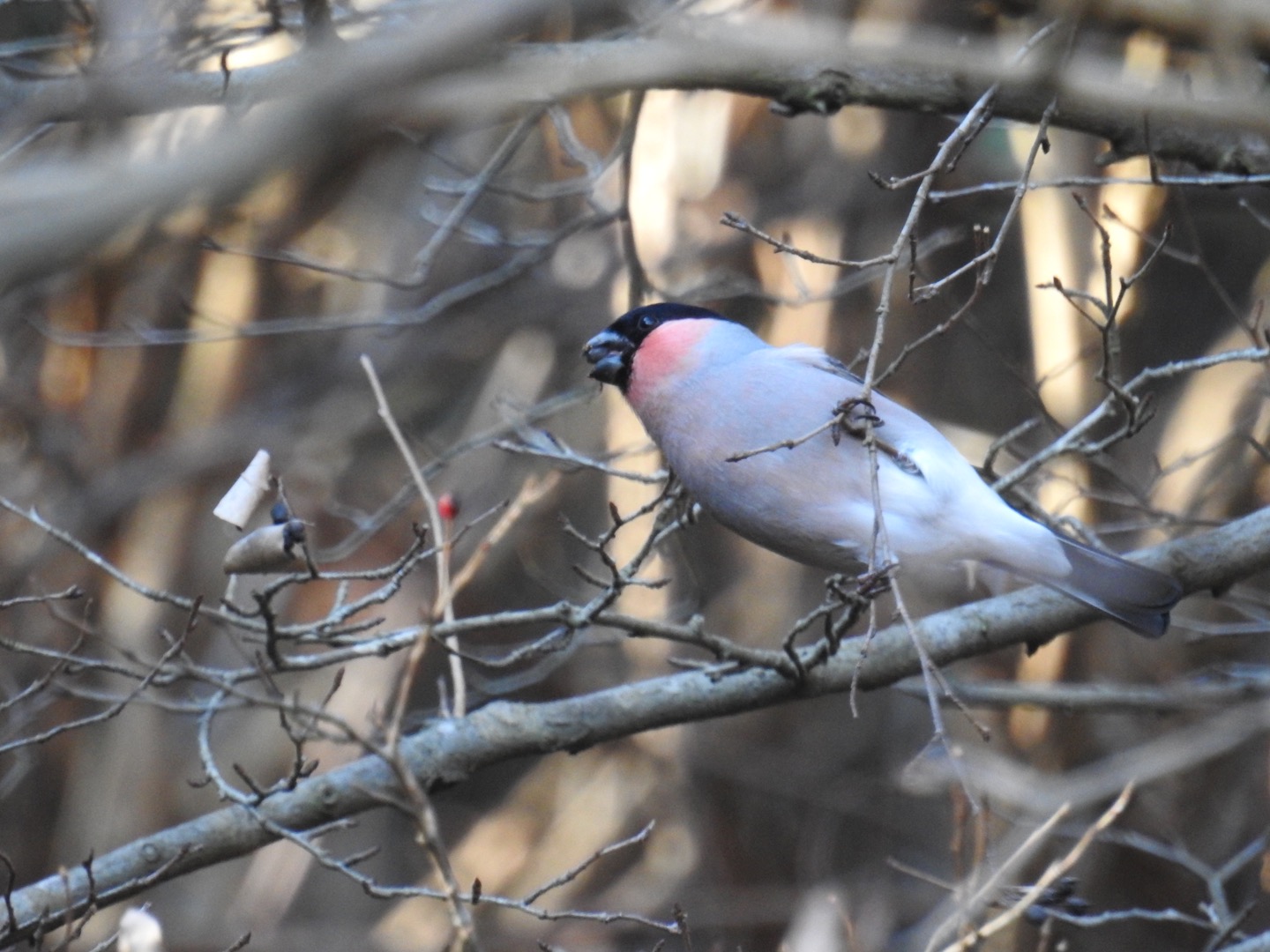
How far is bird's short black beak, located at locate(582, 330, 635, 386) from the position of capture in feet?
10.4

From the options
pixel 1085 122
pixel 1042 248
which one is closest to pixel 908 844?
pixel 1042 248

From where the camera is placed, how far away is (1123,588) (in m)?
2.71

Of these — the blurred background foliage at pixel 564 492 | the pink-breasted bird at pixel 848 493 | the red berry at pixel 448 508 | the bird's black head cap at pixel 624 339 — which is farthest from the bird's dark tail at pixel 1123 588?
the blurred background foliage at pixel 564 492

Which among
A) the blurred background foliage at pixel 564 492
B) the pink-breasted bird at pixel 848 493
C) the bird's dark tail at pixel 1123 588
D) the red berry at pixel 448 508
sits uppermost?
the red berry at pixel 448 508

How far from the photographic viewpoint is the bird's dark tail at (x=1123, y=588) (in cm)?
272

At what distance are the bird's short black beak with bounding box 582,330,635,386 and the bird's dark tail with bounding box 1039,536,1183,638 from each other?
3.53 ft

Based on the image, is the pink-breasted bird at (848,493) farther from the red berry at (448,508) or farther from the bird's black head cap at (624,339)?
the red berry at (448,508)

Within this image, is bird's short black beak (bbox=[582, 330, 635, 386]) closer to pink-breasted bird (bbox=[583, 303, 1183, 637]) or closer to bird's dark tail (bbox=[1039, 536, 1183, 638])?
pink-breasted bird (bbox=[583, 303, 1183, 637])

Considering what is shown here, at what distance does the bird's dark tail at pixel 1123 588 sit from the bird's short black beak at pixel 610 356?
3.53 feet

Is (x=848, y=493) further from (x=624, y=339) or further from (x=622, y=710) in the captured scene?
(x=624, y=339)

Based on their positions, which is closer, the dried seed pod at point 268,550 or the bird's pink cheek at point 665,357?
the dried seed pod at point 268,550

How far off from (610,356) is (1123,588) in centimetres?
128

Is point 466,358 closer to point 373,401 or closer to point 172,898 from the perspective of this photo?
point 373,401

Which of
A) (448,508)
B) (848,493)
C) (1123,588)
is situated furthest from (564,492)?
(448,508)
